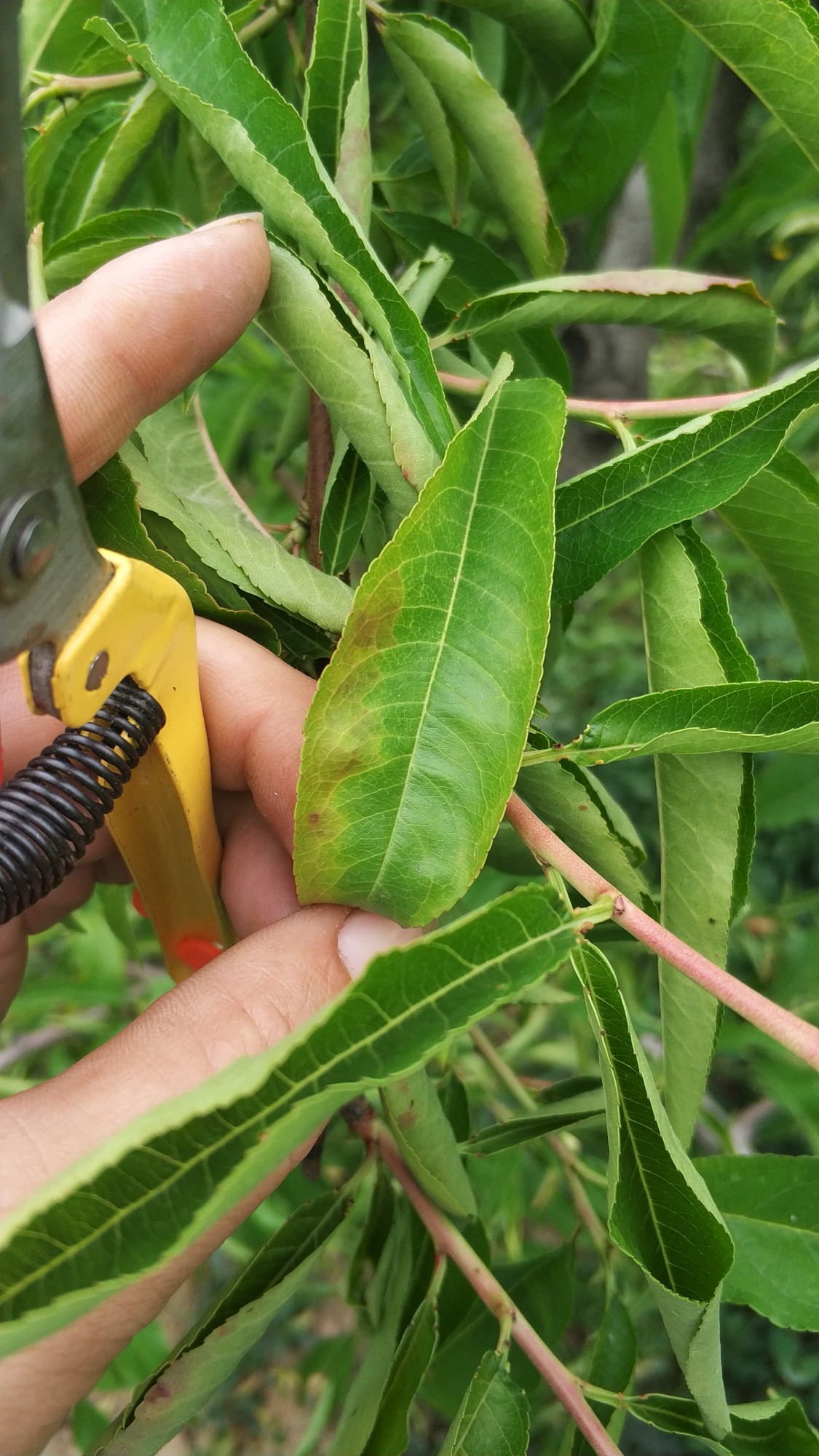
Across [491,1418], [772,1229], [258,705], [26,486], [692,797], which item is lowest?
[772,1229]

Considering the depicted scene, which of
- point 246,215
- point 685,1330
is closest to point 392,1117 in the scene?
point 685,1330

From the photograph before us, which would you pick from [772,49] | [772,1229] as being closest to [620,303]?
[772,49]

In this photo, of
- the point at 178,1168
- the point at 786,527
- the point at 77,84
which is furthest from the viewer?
the point at 77,84

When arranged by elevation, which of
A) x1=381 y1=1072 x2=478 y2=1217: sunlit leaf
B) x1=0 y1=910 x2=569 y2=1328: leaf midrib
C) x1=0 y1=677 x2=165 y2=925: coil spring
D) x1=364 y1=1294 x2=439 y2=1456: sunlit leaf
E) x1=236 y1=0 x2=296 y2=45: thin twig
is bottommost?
x1=364 y1=1294 x2=439 y2=1456: sunlit leaf

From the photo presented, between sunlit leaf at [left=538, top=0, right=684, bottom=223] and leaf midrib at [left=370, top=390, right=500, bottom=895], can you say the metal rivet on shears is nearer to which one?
leaf midrib at [left=370, top=390, right=500, bottom=895]

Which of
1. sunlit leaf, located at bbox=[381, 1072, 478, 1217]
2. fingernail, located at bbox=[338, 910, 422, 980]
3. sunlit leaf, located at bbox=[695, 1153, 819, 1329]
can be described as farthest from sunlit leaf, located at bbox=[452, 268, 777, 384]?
sunlit leaf, located at bbox=[695, 1153, 819, 1329]

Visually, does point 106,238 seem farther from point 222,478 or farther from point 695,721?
point 695,721

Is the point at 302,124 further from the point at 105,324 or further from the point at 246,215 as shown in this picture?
the point at 105,324
